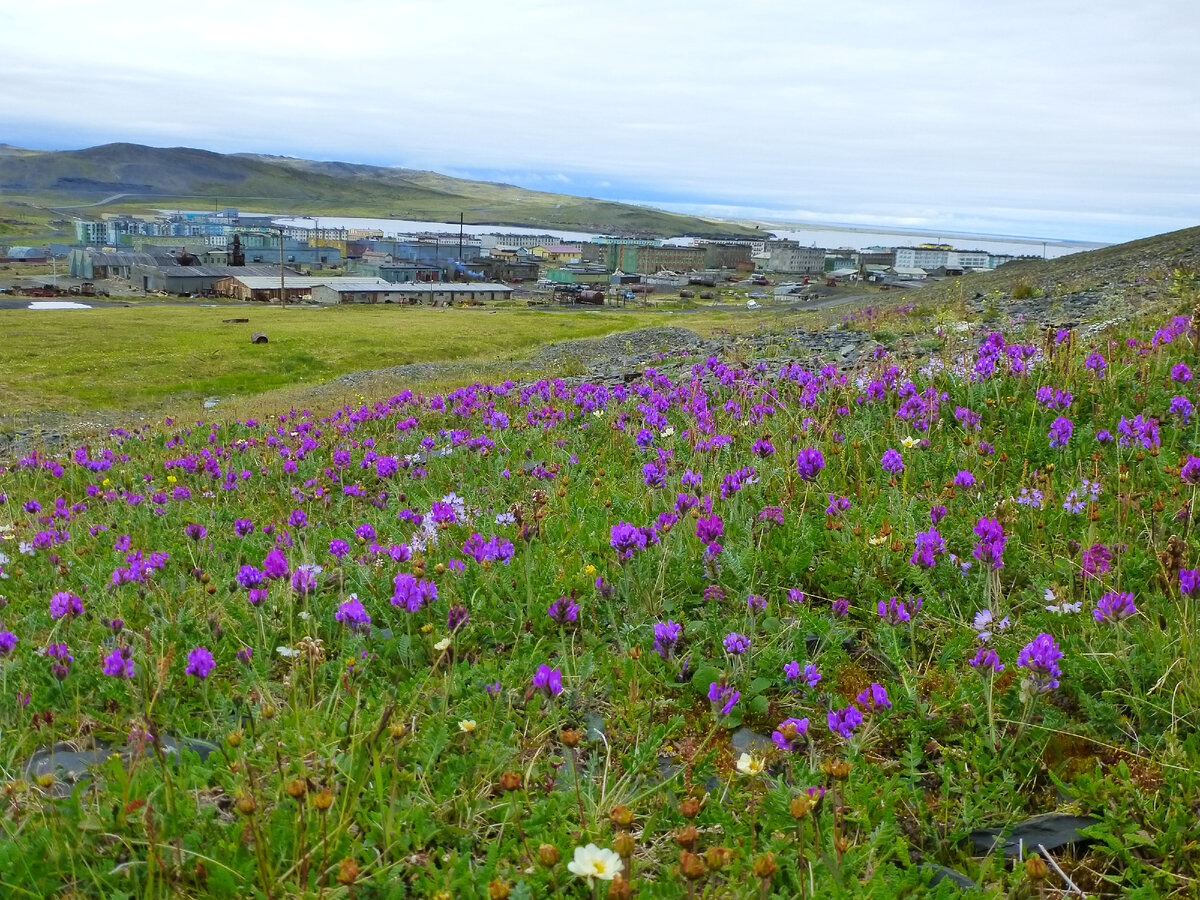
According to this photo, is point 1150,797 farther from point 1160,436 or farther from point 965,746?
point 1160,436

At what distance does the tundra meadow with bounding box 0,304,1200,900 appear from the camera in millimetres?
2551

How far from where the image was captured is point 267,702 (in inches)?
129

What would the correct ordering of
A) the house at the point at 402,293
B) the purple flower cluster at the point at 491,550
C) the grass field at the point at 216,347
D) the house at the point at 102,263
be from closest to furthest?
1. the purple flower cluster at the point at 491,550
2. the grass field at the point at 216,347
3. the house at the point at 402,293
4. the house at the point at 102,263

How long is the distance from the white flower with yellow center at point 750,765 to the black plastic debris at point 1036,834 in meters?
0.74

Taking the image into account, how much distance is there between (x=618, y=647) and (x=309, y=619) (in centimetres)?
147

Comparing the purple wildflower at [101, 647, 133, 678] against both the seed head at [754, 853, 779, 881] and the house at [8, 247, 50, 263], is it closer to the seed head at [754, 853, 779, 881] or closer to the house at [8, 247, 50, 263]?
the seed head at [754, 853, 779, 881]

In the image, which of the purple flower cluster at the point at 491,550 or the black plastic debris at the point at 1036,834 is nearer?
the black plastic debris at the point at 1036,834

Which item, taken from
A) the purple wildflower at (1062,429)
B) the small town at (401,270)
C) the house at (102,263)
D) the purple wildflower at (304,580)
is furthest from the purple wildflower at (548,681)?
the house at (102,263)

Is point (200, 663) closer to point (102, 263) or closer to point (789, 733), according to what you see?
point (789, 733)

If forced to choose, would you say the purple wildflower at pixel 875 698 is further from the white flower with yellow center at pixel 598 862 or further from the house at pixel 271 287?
the house at pixel 271 287

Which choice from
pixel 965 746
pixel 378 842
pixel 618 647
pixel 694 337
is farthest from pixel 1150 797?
pixel 694 337

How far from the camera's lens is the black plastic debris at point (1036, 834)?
268 cm

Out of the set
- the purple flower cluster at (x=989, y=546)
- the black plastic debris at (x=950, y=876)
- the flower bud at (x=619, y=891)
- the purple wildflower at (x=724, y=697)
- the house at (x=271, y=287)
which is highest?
the purple flower cluster at (x=989, y=546)

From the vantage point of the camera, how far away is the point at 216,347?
195ft
